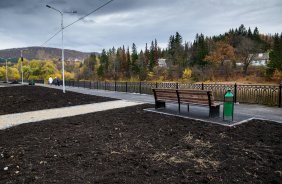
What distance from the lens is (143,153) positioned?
388 centimetres

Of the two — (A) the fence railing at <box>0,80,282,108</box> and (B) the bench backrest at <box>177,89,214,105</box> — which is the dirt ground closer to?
(B) the bench backrest at <box>177,89,214,105</box>

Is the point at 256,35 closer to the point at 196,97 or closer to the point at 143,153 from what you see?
the point at 196,97

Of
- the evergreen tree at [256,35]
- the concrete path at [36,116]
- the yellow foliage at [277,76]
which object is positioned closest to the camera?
the concrete path at [36,116]

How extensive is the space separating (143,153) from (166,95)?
177 inches

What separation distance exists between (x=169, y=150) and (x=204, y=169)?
0.95 meters

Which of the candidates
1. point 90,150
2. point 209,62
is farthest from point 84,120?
point 209,62

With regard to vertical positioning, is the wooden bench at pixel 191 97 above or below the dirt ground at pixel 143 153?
above

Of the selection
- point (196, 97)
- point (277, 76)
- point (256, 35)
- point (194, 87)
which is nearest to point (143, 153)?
point (196, 97)

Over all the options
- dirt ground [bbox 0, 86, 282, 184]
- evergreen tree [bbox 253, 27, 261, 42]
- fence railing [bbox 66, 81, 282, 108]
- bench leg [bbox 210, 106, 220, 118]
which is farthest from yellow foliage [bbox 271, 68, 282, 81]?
dirt ground [bbox 0, 86, 282, 184]

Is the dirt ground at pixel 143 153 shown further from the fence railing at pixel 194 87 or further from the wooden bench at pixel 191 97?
the fence railing at pixel 194 87

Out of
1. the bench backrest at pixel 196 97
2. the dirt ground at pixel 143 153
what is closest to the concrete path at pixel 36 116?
the dirt ground at pixel 143 153

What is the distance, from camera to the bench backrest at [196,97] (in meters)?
6.63

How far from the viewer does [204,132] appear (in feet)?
17.2

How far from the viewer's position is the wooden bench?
6.70 m
